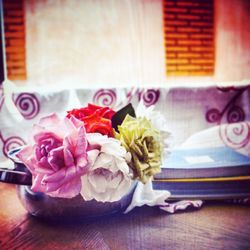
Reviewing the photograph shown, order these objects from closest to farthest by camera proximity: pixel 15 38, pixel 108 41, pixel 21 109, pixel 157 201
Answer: pixel 157 201
pixel 21 109
pixel 15 38
pixel 108 41

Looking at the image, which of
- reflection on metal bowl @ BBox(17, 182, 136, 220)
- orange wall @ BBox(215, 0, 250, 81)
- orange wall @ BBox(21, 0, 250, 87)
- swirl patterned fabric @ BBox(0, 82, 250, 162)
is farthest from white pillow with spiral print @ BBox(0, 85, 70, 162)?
orange wall @ BBox(215, 0, 250, 81)

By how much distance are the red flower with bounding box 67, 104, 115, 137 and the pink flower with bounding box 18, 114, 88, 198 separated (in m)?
0.03

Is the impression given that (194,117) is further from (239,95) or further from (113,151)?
(113,151)

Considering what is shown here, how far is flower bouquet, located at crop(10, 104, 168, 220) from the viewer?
0.34 m

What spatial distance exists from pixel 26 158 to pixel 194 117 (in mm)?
614

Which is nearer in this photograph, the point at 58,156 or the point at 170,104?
the point at 58,156

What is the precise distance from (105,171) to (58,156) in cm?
6

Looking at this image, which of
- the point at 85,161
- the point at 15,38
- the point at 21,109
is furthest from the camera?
the point at 15,38

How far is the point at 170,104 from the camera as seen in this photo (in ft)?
2.89

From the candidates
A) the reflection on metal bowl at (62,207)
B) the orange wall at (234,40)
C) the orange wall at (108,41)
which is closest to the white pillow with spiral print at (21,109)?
the orange wall at (108,41)

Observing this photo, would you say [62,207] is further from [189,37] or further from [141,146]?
[189,37]

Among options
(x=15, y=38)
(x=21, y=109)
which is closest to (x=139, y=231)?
(x=21, y=109)

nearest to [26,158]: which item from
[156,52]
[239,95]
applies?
[239,95]

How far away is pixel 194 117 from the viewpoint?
0.88 metres
